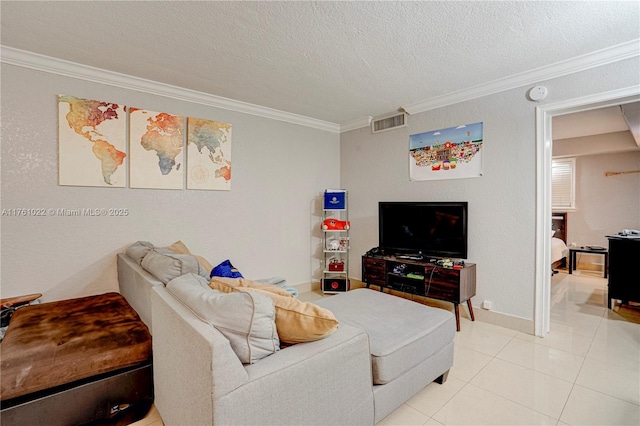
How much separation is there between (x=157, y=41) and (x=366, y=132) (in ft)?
9.61

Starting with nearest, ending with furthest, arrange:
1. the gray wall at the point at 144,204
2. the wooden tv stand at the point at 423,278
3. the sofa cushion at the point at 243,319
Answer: the sofa cushion at the point at 243,319 → the gray wall at the point at 144,204 → the wooden tv stand at the point at 423,278

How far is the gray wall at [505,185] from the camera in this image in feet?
9.35

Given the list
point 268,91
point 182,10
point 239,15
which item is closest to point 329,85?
point 268,91

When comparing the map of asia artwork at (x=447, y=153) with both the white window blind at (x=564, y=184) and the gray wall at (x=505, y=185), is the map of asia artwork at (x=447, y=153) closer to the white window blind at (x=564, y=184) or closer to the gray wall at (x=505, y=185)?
the gray wall at (x=505, y=185)

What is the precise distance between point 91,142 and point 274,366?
2.81m

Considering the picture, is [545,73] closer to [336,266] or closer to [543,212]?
[543,212]

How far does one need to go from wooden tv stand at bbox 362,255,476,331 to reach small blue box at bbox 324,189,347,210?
861mm

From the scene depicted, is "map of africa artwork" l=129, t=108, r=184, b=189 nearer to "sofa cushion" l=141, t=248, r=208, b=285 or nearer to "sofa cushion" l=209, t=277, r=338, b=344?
"sofa cushion" l=141, t=248, r=208, b=285

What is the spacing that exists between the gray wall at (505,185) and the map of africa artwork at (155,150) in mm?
2795

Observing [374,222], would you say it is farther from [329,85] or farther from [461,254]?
[329,85]

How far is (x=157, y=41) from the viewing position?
240cm

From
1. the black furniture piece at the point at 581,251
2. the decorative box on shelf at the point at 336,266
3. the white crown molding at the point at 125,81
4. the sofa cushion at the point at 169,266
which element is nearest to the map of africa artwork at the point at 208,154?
the white crown molding at the point at 125,81

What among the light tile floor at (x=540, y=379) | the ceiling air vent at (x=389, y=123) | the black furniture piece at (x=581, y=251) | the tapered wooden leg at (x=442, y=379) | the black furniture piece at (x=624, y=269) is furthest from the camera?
the black furniture piece at (x=581, y=251)

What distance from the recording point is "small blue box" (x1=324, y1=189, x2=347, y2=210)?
176 inches
